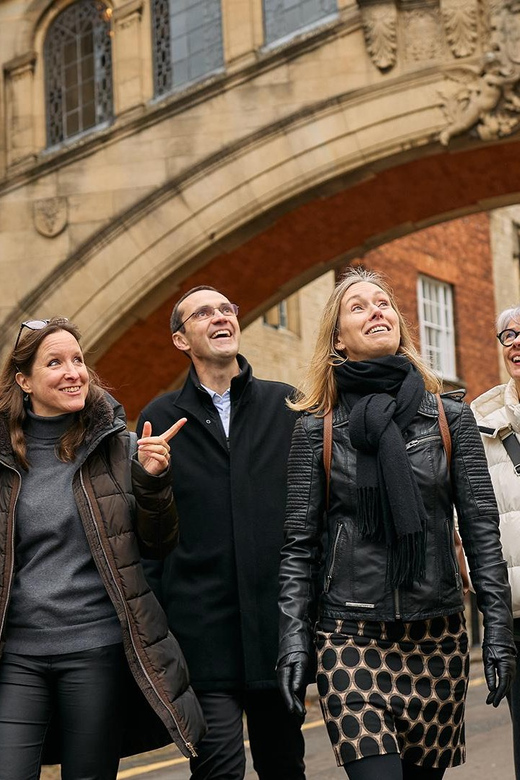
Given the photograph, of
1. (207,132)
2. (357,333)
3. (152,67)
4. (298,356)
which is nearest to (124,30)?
(152,67)

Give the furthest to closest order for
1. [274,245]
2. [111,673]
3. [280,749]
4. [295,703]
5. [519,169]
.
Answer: [274,245]
[519,169]
[280,749]
[111,673]
[295,703]

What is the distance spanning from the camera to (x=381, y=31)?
11.9m

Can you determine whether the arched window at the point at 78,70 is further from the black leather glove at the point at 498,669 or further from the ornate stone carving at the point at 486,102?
the black leather glove at the point at 498,669

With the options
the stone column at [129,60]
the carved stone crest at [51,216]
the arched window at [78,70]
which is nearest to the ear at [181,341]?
the carved stone crest at [51,216]

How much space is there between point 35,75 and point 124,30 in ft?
4.05

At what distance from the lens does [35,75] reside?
13.7m

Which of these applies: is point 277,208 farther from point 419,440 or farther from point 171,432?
point 419,440

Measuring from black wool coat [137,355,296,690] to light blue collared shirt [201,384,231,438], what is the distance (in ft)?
0.12

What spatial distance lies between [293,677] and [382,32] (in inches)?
358

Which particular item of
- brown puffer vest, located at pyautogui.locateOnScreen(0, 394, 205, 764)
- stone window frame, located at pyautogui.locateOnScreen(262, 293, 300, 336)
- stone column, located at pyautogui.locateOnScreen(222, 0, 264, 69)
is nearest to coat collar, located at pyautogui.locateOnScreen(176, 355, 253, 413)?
brown puffer vest, located at pyautogui.locateOnScreen(0, 394, 205, 764)

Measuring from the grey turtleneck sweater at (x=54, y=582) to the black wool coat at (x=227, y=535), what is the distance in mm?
426

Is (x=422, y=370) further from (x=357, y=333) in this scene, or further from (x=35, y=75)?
(x=35, y=75)

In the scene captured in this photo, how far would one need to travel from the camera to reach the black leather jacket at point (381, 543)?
391 cm

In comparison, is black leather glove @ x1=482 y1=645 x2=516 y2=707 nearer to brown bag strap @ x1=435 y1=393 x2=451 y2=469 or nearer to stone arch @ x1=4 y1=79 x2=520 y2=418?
brown bag strap @ x1=435 y1=393 x2=451 y2=469
